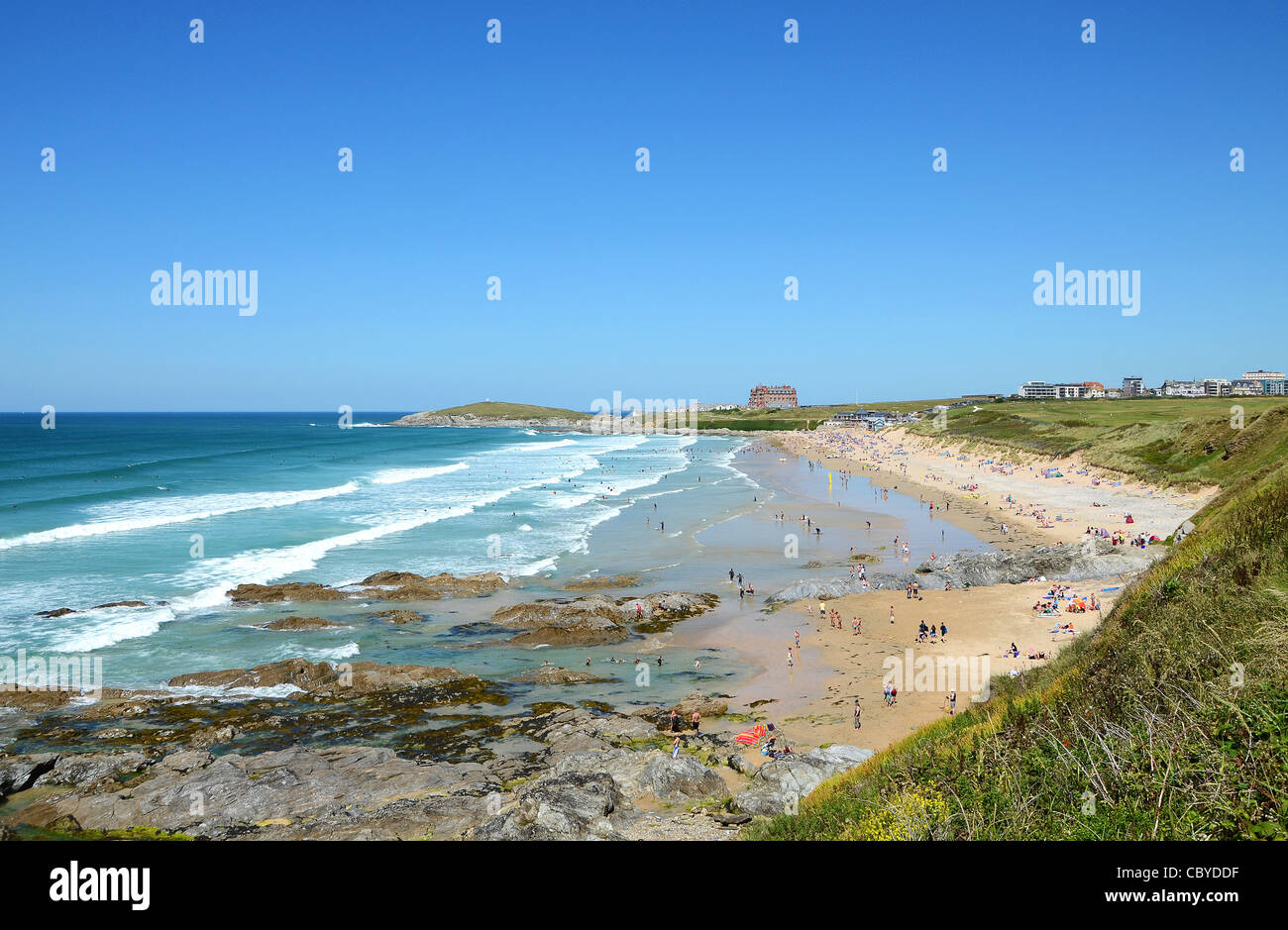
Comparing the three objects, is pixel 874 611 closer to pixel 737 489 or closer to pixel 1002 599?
pixel 1002 599

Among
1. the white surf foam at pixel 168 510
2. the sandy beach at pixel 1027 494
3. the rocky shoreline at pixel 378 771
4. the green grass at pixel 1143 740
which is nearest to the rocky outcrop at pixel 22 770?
the rocky shoreline at pixel 378 771

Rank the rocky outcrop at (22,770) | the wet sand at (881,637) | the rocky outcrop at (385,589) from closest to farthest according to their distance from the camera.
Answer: the rocky outcrop at (22,770) → the wet sand at (881,637) → the rocky outcrop at (385,589)

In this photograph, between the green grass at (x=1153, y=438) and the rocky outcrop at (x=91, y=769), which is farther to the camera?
the green grass at (x=1153, y=438)

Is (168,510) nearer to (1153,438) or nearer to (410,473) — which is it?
(410,473)

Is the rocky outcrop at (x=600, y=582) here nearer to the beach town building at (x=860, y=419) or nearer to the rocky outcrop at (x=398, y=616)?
the rocky outcrop at (x=398, y=616)

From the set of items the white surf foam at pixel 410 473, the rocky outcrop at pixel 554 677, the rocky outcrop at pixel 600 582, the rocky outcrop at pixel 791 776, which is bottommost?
the rocky outcrop at pixel 554 677
